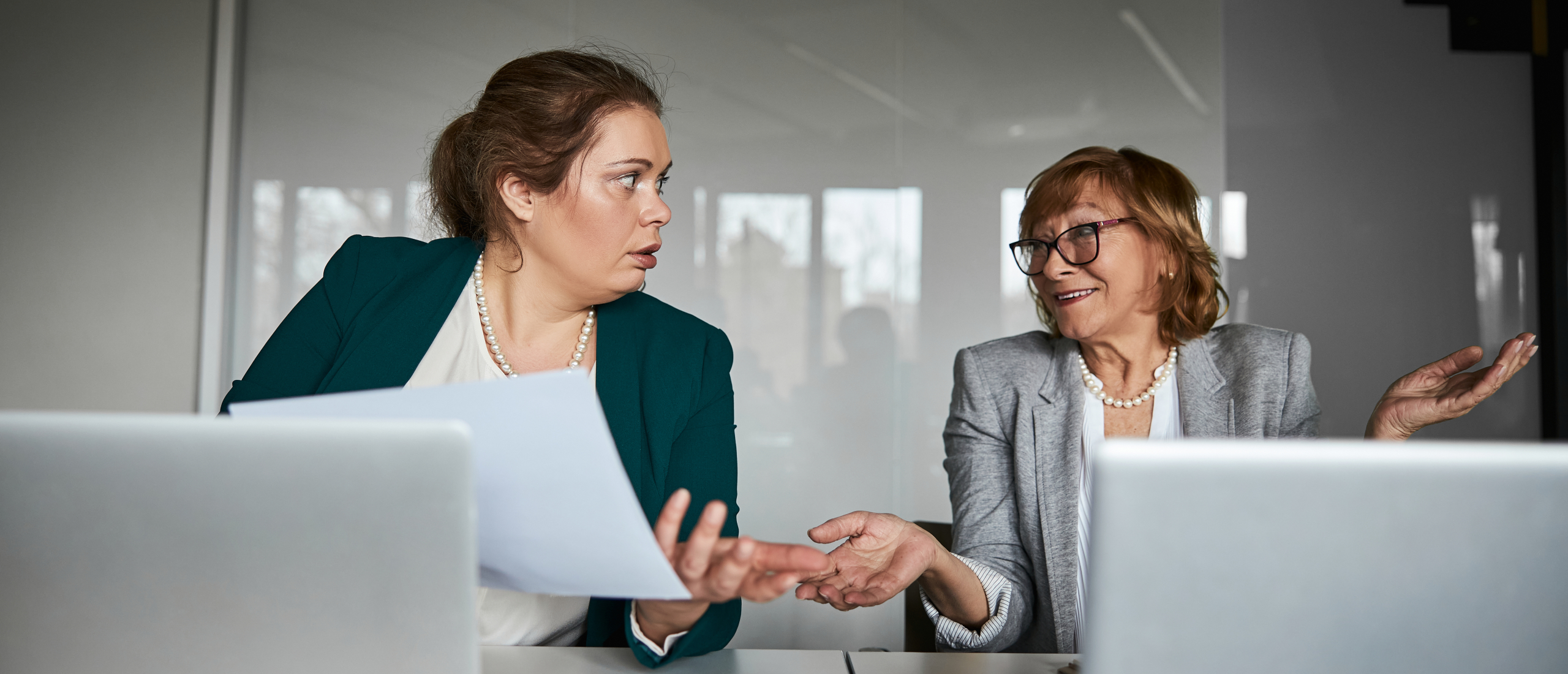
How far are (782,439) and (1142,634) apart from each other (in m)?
2.96

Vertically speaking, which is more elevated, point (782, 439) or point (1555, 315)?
point (1555, 315)

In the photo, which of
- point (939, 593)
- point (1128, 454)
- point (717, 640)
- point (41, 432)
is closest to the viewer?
point (1128, 454)

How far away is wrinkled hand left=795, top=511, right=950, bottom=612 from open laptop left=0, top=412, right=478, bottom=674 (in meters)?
0.62

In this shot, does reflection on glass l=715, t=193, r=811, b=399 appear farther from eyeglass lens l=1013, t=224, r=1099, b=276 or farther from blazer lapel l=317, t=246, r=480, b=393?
blazer lapel l=317, t=246, r=480, b=393

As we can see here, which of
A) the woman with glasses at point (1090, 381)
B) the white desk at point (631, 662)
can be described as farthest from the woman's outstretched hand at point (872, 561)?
the woman with glasses at point (1090, 381)

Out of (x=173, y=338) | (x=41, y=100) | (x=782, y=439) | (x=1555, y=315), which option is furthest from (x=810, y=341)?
(x=41, y=100)

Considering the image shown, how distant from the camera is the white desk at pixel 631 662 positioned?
39.1 inches

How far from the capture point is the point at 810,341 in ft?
11.5

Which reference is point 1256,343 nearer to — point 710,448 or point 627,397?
point 710,448

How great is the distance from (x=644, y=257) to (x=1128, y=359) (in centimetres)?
98

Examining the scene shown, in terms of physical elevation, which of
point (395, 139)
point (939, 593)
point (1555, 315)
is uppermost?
point (395, 139)

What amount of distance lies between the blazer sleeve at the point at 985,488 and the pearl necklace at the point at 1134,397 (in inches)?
7.3

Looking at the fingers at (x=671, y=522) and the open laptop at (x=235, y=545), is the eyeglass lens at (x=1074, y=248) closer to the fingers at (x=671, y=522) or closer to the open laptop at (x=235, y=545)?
the fingers at (x=671, y=522)

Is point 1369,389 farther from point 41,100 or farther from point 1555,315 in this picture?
point 41,100
